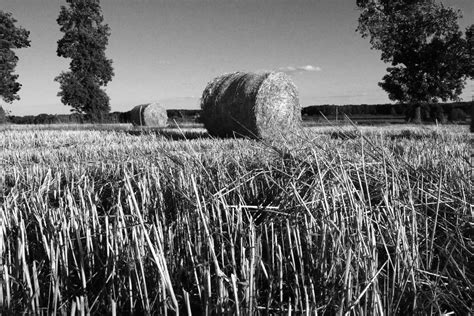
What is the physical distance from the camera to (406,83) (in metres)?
22.1

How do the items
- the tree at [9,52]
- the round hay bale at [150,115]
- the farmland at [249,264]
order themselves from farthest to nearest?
1. the tree at [9,52]
2. the round hay bale at [150,115]
3. the farmland at [249,264]

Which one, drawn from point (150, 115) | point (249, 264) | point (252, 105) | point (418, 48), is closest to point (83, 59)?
point (150, 115)

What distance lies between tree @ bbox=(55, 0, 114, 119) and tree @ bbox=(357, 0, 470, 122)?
58.6 ft

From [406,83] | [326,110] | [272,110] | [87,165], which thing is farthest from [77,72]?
[87,165]

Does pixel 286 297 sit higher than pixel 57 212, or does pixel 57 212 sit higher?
pixel 57 212

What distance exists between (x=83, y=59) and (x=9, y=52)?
458cm

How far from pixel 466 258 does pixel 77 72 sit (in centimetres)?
3297

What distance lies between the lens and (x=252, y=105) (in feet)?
30.0

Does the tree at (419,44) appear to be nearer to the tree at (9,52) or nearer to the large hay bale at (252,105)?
the large hay bale at (252,105)

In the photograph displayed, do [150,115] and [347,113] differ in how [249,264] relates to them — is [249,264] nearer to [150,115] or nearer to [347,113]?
[150,115]

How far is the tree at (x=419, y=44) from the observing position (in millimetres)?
21484

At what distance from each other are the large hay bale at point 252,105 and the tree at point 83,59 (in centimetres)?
2283

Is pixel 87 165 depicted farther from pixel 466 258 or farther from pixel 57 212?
pixel 466 258

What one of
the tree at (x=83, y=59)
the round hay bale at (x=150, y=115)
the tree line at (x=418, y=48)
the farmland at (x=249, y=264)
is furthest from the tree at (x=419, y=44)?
the farmland at (x=249, y=264)
